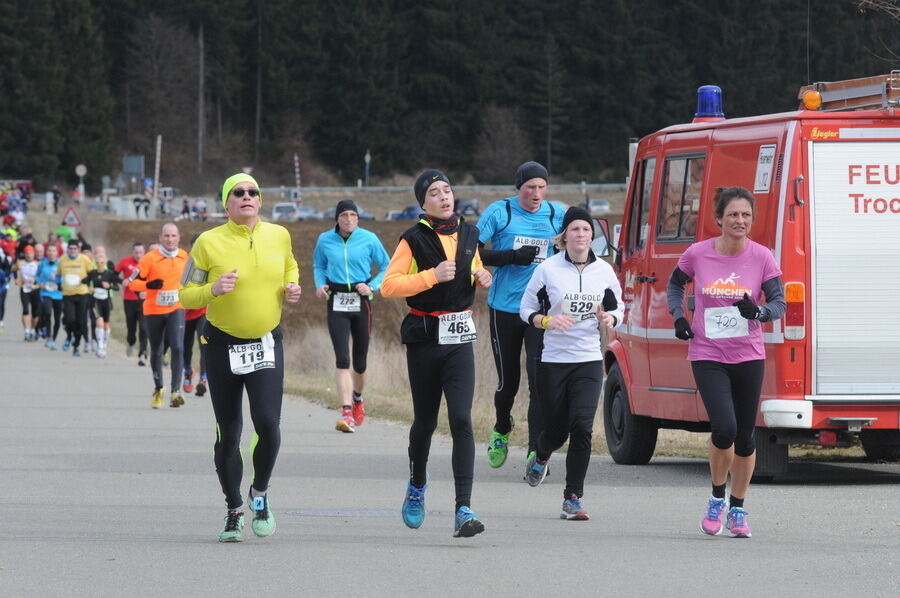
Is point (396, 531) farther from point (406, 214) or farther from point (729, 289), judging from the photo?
point (406, 214)

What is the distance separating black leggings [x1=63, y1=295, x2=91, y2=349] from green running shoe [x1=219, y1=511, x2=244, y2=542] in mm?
20841

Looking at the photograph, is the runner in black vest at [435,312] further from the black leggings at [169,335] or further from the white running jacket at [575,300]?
the black leggings at [169,335]

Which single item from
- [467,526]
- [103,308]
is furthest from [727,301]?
[103,308]

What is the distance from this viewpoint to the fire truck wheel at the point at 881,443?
39.9ft

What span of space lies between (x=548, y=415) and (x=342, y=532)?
5.58 ft

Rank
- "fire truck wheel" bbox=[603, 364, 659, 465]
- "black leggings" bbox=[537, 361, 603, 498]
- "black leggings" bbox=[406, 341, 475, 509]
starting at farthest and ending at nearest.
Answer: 1. "fire truck wheel" bbox=[603, 364, 659, 465]
2. "black leggings" bbox=[537, 361, 603, 498]
3. "black leggings" bbox=[406, 341, 475, 509]

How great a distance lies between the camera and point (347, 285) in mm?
16359

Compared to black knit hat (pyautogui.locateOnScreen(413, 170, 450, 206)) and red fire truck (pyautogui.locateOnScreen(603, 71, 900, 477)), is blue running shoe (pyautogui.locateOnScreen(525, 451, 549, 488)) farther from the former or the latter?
black knit hat (pyautogui.locateOnScreen(413, 170, 450, 206))

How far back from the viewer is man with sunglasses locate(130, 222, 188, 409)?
18.8 m

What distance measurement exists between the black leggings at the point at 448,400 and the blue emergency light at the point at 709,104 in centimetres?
421

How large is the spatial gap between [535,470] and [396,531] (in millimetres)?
2154

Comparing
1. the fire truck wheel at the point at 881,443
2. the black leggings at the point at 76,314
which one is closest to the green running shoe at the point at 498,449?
the fire truck wheel at the point at 881,443

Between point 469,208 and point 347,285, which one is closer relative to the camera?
point 347,285

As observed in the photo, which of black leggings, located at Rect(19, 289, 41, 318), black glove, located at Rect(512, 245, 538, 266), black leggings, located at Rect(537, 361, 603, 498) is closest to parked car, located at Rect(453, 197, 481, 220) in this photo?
black leggings, located at Rect(19, 289, 41, 318)
